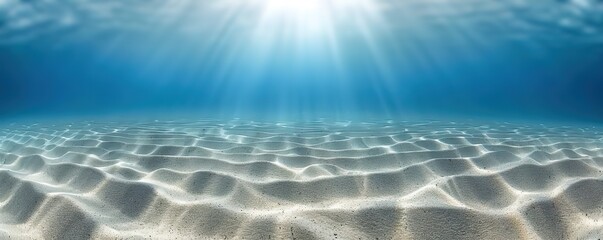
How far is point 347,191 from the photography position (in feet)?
8.01

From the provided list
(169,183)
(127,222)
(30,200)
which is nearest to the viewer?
(127,222)

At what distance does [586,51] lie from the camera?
29.5m

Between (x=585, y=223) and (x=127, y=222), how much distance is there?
2809 mm

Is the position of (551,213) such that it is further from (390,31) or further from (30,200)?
(390,31)

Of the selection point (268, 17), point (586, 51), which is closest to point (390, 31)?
point (268, 17)

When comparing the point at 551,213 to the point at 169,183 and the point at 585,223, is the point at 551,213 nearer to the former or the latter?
the point at 585,223

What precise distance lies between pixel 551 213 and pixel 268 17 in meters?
21.5

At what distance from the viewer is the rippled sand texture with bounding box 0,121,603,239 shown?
71.1 inches

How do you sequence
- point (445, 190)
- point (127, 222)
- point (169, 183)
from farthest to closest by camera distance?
point (169, 183) < point (445, 190) < point (127, 222)

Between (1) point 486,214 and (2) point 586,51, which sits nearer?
(1) point 486,214

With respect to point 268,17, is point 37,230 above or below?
below

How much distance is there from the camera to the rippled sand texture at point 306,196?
5.92ft

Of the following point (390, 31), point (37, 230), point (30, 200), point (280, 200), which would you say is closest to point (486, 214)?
point (280, 200)

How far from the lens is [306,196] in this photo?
2.34 m
